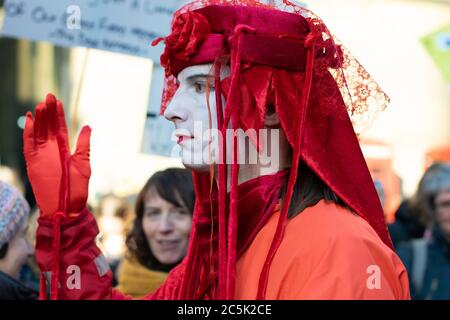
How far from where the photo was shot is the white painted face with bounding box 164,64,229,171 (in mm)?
2402

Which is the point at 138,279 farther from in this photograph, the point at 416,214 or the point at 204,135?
the point at 204,135

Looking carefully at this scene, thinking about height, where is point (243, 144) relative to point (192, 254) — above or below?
above

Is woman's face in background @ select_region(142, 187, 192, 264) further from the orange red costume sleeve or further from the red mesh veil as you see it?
the orange red costume sleeve

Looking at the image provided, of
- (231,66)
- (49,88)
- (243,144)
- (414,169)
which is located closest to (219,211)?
(243,144)

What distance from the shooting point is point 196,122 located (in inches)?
94.9

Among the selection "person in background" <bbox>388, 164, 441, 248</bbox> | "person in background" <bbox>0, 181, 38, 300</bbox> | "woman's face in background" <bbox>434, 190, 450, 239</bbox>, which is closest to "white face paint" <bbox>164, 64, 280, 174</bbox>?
"person in background" <bbox>0, 181, 38, 300</bbox>

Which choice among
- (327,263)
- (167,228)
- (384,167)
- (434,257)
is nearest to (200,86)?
(327,263)

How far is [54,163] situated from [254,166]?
618 mm

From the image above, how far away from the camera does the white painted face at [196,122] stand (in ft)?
7.88

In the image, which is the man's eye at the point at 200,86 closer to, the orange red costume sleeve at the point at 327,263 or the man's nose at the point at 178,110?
the man's nose at the point at 178,110

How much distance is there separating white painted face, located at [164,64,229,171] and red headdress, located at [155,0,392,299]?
0.04 m
